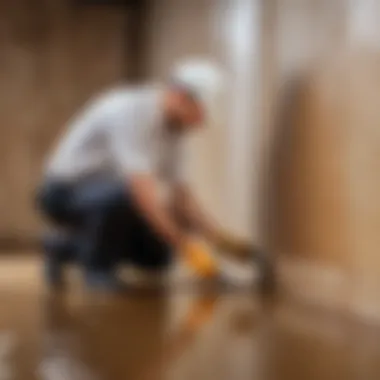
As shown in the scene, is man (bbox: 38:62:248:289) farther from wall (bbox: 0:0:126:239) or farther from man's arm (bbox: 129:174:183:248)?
wall (bbox: 0:0:126:239)

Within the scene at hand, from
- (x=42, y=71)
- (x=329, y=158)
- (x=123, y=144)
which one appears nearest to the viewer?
(x=329, y=158)

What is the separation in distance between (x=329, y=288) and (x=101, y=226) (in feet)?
2.65

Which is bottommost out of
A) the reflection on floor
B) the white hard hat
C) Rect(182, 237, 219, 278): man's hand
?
the reflection on floor

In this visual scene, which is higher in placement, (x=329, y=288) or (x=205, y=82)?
(x=205, y=82)

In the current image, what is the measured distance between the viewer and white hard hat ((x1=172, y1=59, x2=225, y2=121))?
3246mm

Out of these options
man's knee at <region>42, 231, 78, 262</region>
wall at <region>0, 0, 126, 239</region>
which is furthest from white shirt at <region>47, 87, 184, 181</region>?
wall at <region>0, 0, 126, 239</region>

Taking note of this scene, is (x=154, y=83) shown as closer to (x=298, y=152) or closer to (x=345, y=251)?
(x=298, y=152)

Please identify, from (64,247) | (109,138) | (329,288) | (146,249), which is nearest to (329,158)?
(329,288)

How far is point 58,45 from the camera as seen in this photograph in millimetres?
4516

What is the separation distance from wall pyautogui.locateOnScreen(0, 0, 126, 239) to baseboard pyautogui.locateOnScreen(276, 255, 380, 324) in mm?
1662

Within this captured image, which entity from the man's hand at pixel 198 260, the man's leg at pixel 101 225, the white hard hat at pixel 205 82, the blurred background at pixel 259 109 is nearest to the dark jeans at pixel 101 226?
the man's leg at pixel 101 225

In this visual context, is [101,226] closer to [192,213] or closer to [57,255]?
[57,255]

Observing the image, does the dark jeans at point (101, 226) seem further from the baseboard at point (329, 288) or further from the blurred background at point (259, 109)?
the baseboard at point (329, 288)

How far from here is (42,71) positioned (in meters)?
4.52
